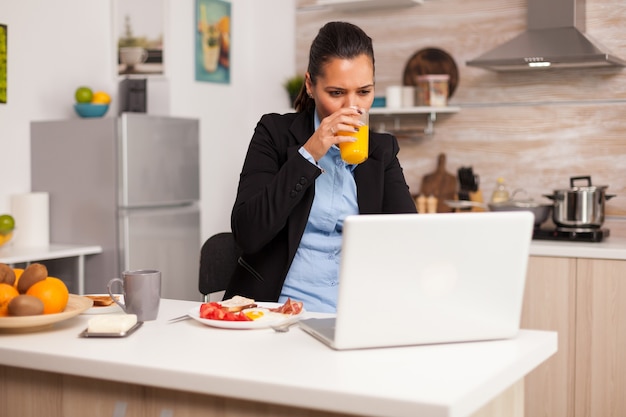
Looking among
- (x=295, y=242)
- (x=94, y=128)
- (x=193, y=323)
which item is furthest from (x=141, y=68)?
(x=193, y=323)

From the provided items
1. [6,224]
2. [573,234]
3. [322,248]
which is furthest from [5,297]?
[573,234]

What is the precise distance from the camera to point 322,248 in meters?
2.23

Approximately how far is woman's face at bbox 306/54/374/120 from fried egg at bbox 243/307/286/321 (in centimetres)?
63

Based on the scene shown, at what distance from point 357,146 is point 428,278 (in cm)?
65

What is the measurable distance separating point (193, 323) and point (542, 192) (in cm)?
279

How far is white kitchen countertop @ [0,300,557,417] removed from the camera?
1.26 meters

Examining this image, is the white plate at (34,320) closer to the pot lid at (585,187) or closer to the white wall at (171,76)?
the white wall at (171,76)

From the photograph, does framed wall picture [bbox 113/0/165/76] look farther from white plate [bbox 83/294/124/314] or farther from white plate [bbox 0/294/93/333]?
white plate [bbox 0/294/93/333]

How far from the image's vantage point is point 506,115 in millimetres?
4281

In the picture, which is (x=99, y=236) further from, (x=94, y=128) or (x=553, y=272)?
(x=553, y=272)

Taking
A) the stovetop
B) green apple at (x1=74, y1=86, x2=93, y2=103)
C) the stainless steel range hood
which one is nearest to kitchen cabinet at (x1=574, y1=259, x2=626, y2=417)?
the stovetop

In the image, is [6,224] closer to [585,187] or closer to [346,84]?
[346,84]

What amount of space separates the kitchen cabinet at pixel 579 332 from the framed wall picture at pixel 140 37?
2238 millimetres

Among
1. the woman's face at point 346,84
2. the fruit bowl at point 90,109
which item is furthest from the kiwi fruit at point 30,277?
the fruit bowl at point 90,109
